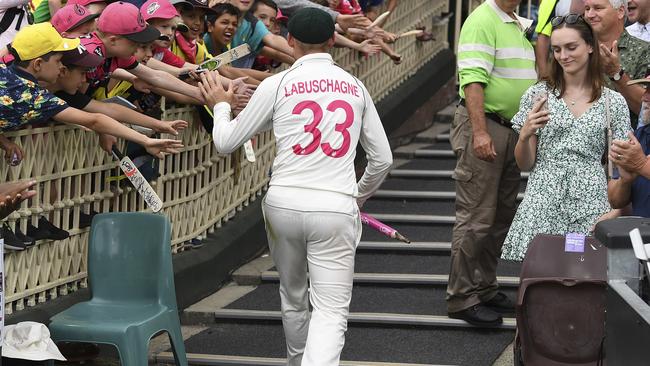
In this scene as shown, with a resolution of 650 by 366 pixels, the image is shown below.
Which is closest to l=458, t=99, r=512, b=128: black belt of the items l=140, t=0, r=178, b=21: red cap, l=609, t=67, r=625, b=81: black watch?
l=609, t=67, r=625, b=81: black watch

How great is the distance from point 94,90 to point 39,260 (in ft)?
3.57

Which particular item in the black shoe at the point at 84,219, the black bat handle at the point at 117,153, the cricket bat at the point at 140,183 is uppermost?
the black bat handle at the point at 117,153

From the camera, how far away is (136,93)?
25.4 feet

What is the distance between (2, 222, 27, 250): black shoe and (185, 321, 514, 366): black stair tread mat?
1.56 m

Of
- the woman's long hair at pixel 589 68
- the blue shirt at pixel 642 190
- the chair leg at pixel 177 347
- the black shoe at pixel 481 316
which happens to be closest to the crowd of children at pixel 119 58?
the chair leg at pixel 177 347

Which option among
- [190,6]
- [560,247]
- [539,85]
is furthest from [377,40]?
[560,247]

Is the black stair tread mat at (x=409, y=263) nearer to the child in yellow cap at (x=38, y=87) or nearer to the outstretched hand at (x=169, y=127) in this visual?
the outstretched hand at (x=169, y=127)

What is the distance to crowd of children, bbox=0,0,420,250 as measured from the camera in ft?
20.8

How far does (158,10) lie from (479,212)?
232cm

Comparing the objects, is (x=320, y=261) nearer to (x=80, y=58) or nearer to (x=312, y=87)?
(x=312, y=87)

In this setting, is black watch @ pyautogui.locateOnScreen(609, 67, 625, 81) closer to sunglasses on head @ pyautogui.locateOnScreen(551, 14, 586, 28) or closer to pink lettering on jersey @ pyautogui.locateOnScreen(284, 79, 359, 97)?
sunglasses on head @ pyautogui.locateOnScreen(551, 14, 586, 28)

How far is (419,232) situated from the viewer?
31.9 feet

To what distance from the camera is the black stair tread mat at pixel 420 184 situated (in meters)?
10.8

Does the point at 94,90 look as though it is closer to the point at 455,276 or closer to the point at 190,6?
the point at 190,6
